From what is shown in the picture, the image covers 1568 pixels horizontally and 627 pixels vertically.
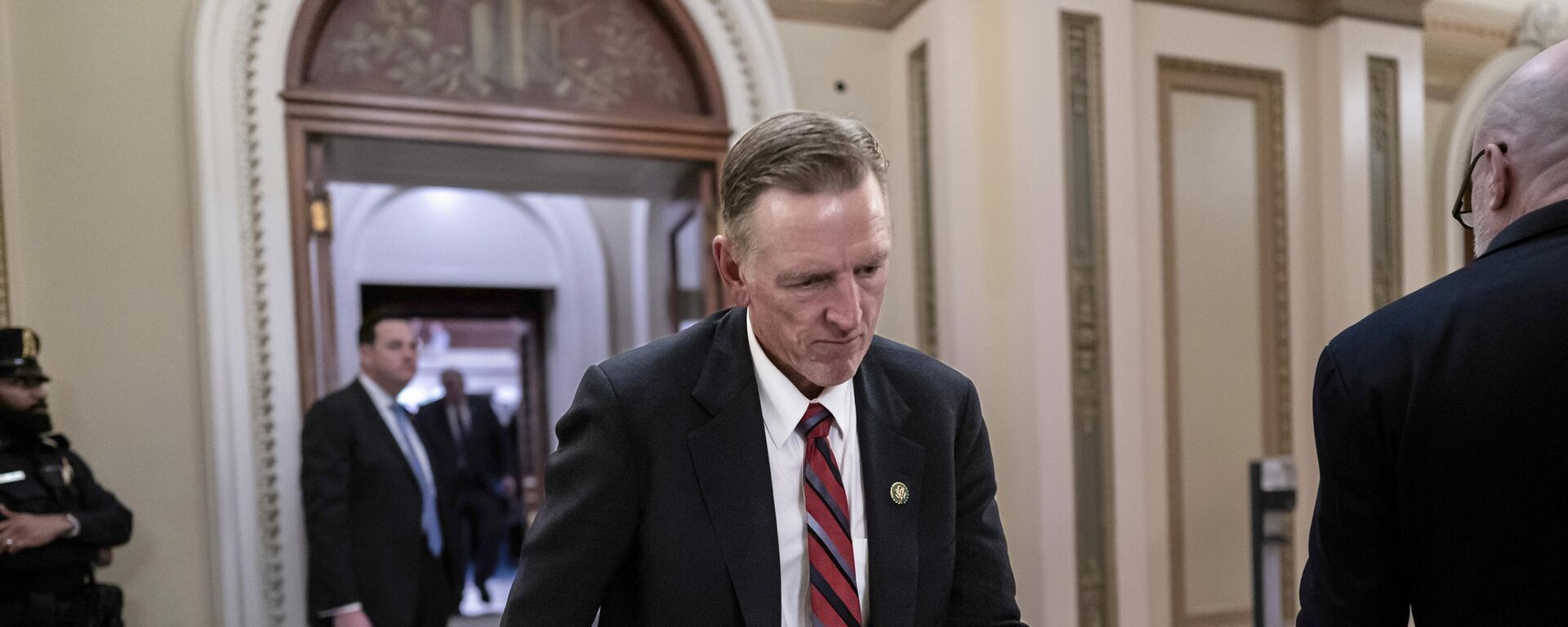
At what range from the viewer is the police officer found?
2717 millimetres

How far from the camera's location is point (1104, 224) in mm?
3971

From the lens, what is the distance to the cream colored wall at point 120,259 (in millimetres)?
3229

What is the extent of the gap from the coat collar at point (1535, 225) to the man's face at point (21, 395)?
3436 millimetres

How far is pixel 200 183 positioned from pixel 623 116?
152cm

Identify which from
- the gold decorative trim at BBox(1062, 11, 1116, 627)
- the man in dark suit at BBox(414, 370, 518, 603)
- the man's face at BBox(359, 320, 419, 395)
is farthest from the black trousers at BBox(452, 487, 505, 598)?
the gold decorative trim at BBox(1062, 11, 1116, 627)

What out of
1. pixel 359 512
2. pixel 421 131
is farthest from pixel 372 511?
pixel 421 131

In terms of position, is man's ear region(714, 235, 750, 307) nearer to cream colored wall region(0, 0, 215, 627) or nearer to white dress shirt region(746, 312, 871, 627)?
white dress shirt region(746, 312, 871, 627)

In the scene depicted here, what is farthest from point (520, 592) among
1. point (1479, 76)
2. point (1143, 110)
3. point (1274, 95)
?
point (1479, 76)

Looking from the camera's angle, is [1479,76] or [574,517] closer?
[574,517]

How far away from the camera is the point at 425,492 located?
3539 mm

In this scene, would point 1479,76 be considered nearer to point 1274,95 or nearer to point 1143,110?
point 1274,95

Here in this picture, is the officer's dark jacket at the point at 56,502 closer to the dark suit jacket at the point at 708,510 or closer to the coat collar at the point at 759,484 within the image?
the dark suit jacket at the point at 708,510

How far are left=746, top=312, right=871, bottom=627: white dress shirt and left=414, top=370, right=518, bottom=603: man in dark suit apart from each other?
14.5 ft

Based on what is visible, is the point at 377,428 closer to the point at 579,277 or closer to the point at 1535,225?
the point at 1535,225
